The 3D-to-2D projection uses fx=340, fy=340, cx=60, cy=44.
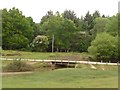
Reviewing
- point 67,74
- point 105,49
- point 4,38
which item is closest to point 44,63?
point 105,49

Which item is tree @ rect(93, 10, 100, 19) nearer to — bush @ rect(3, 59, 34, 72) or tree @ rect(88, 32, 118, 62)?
tree @ rect(88, 32, 118, 62)

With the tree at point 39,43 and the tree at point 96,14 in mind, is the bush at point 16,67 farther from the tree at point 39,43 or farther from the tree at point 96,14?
the tree at point 96,14

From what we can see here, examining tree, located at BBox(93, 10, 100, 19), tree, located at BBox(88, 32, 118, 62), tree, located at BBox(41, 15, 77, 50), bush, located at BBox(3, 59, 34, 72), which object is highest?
tree, located at BBox(93, 10, 100, 19)

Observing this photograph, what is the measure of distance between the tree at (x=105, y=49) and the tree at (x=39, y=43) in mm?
20826

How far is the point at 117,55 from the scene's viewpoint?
57.4 meters

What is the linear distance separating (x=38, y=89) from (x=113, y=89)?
5.13 metres

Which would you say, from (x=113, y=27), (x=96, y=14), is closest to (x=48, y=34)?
(x=113, y=27)

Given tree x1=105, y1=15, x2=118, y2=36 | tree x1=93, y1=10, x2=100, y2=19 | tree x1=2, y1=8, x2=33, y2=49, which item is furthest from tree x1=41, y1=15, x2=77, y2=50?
tree x1=93, y1=10, x2=100, y2=19

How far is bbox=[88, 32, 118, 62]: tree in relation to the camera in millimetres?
56594

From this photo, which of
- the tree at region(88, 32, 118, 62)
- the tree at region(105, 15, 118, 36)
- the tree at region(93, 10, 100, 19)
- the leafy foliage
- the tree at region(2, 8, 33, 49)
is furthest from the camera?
the tree at region(93, 10, 100, 19)

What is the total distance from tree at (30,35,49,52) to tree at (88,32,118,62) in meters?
20.8

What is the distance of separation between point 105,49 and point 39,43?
24.8 metres

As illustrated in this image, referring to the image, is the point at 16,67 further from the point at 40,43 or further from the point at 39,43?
the point at 39,43

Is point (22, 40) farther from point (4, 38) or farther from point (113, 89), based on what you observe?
point (113, 89)
